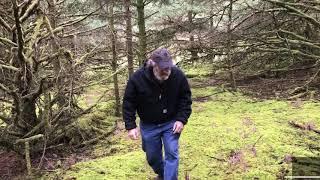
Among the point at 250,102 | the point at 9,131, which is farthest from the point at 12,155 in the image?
A: the point at 250,102

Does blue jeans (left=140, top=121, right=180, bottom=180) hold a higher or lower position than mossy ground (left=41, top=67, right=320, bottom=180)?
higher

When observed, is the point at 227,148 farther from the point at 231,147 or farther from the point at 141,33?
the point at 141,33

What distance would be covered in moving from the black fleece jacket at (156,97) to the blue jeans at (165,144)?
10cm

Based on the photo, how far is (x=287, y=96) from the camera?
33.8ft

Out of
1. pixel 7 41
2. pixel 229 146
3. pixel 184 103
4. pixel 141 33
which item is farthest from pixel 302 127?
pixel 7 41

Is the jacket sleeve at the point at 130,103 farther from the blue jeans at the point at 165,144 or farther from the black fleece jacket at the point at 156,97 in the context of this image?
the blue jeans at the point at 165,144

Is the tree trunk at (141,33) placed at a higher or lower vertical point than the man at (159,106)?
higher

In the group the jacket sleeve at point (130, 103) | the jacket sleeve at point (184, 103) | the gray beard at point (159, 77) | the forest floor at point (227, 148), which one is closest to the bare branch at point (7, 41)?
the forest floor at point (227, 148)

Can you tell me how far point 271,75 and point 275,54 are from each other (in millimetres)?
1134

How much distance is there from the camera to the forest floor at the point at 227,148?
604 centimetres

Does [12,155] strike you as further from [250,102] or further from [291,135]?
[250,102]

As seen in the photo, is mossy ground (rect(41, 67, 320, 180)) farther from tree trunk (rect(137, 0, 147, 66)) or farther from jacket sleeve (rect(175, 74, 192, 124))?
tree trunk (rect(137, 0, 147, 66))

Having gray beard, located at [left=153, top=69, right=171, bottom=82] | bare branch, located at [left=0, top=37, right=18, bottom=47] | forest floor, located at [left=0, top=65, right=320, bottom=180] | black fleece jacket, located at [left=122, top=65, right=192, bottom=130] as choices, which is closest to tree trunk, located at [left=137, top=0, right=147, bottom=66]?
forest floor, located at [left=0, top=65, right=320, bottom=180]

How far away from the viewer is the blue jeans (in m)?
5.02
